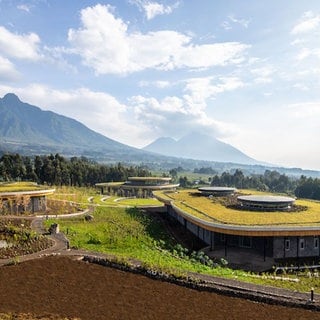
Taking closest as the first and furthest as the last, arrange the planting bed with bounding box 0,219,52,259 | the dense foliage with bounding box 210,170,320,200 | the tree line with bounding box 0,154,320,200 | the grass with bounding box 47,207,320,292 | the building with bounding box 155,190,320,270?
the grass with bounding box 47,207,320,292
the planting bed with bounding box 0,219,52,259
the building with bounding box 155,190,320,270
the tree line with bounding box 0,154,320,200
the dense foliage with bounding box 210,170,320,200

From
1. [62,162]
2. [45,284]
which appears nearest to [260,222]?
[45,284]

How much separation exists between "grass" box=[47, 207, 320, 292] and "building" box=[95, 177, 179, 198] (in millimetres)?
26535

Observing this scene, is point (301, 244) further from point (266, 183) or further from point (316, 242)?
point (266, 183)

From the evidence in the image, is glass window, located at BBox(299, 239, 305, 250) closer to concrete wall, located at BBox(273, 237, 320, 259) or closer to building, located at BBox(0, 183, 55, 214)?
concrete wall, located at BBox(273, 237, 320, 259)

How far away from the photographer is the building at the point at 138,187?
72.9 meters

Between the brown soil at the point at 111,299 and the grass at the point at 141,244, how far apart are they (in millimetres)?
2127

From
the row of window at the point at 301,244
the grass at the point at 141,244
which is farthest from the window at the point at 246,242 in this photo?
the grass at the point at 141,244

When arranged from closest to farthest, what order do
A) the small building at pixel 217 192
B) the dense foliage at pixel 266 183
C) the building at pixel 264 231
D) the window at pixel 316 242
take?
the building at pixel 264 231, the window at pixel 316 242, the small building at pixel 217 192, the dense foliage at pixel 266 183

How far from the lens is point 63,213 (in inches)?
1625

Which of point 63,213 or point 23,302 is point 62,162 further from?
point 23,302

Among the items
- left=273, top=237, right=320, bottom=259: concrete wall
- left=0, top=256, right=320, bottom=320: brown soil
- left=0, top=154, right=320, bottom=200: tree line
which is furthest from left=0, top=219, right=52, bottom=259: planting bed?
left=0, top=154, right=320, bottom=200: tree line

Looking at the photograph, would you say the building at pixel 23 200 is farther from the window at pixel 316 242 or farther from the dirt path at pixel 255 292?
the window at pixel 316 242

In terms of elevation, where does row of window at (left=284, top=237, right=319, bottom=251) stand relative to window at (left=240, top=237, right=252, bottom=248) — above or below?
above

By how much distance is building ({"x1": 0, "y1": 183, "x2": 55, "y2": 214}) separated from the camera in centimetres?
3947
